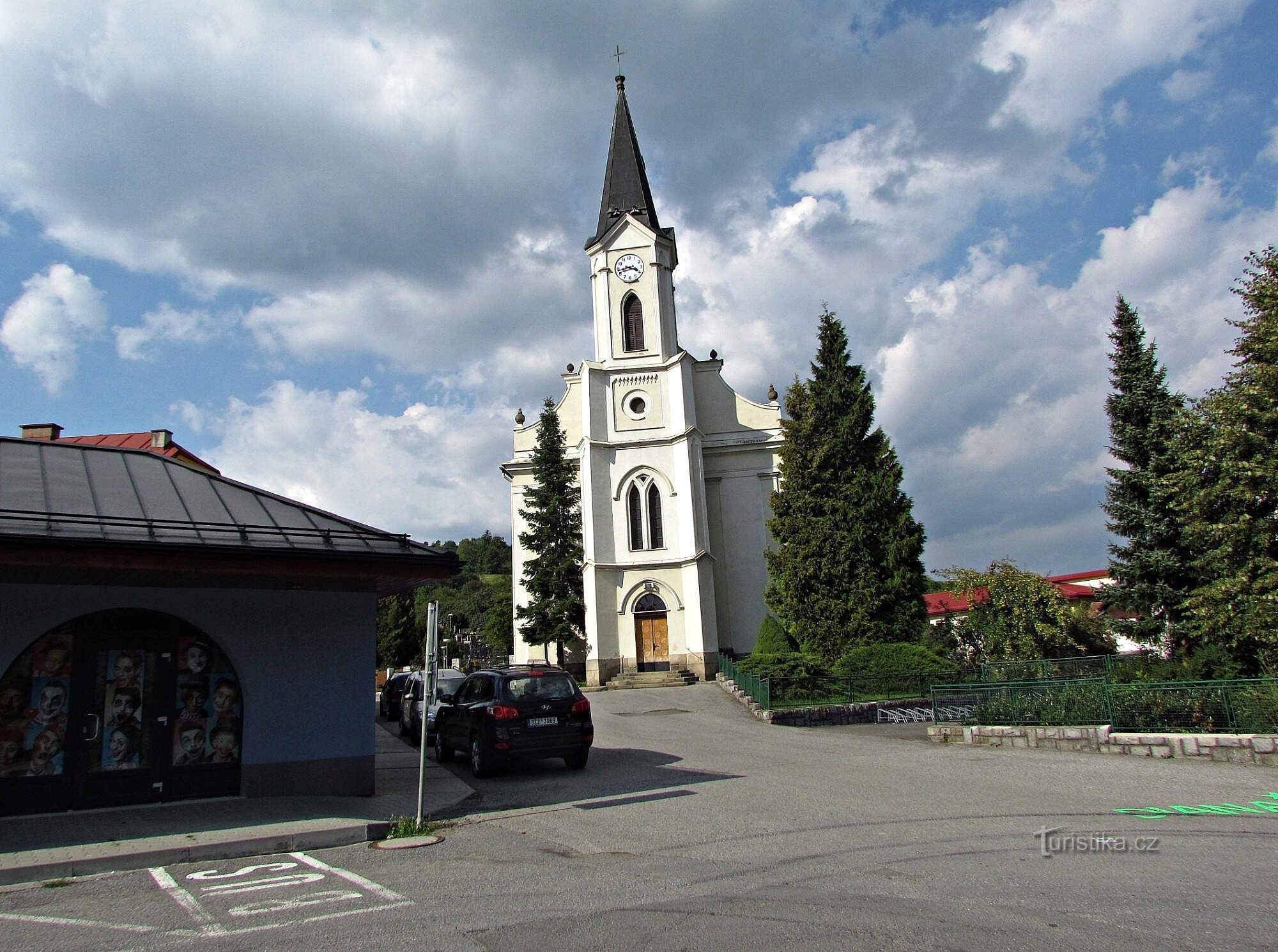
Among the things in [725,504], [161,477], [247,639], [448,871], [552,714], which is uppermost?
[725,504]

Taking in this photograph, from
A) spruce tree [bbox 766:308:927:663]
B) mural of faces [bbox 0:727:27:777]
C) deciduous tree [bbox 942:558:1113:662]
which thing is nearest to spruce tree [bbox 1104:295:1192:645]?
deciduous tree [bbox 942:558:1113:662]

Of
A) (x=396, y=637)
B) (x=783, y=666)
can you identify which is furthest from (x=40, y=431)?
(x=396, y=637)

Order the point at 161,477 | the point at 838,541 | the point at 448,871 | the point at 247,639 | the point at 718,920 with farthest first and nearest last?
the point at 838,541
the point at 161,477
the point at 247,639
the point at 448,871
the point at 718,920

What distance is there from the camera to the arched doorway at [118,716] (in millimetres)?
8742

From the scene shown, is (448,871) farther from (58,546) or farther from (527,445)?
(527,445)

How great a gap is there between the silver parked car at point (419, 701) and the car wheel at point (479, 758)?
8.67ft

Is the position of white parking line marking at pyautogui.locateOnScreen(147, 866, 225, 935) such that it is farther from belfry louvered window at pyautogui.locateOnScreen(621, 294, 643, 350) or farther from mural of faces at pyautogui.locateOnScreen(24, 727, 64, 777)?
belfry louvered window at pyautogui.locateOnScreen(621, 294, 643, 350)

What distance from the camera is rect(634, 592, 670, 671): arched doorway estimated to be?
114 ft

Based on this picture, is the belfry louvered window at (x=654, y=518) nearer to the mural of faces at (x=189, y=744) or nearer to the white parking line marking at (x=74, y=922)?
the mural of faces at (x=189, y=744)

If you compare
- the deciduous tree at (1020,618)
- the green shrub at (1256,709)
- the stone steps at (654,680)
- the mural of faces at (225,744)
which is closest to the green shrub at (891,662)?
the deciduous tree at (1020,618)

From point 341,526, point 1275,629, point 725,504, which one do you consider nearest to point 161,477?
point 341,526

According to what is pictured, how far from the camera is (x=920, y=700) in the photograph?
68.8ft

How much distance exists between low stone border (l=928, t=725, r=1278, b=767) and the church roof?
30222mm

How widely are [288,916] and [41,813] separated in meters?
4.84
